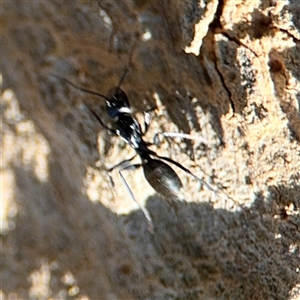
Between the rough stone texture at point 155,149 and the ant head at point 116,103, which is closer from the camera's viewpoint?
the rough stone texture at point 155,149

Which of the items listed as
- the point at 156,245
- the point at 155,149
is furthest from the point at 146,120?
the point at 156,245

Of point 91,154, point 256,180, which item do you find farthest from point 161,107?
point 256,180

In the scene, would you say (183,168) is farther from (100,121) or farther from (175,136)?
(100,121)

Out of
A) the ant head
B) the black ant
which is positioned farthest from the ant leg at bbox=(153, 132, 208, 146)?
the ant head

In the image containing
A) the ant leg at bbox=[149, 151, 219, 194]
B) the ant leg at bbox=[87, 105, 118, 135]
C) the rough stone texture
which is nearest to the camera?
the rough stone texture

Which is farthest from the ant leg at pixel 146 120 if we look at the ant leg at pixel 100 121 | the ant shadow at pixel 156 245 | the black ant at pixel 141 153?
the ant shadow at pixel 156 245

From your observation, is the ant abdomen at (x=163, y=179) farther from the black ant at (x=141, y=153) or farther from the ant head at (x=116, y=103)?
the ant head at (x=116, y=103)

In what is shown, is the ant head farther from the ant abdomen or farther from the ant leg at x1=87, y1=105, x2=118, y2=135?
the ant abdomen

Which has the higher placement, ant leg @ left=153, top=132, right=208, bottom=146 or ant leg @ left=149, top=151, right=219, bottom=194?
ant leg @ left=153, top=132, right=208, bottom=146
